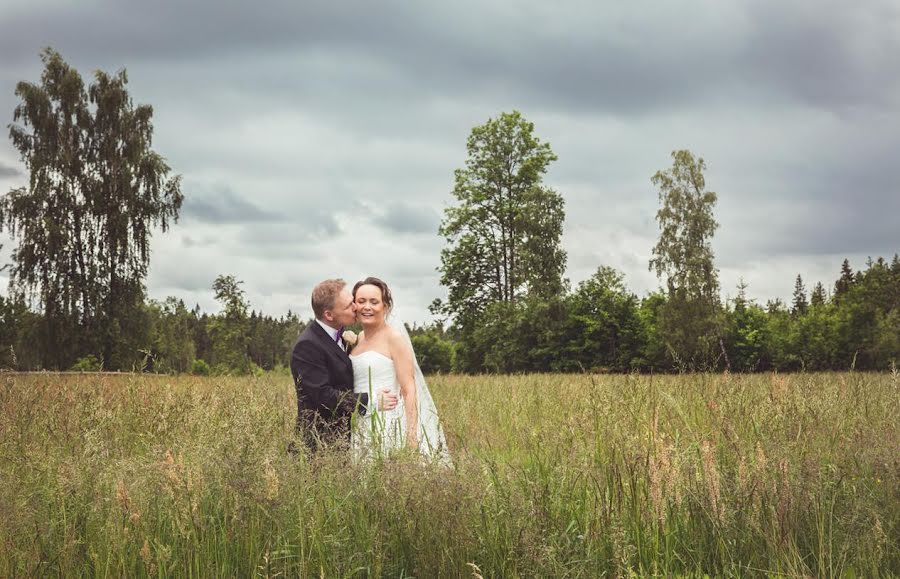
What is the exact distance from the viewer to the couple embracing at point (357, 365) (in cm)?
534

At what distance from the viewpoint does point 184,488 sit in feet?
10.3

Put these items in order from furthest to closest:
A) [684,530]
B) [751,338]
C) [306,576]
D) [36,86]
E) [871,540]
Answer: [751,338] < [36,86] < [684,530] < [871,540] < [306,576]

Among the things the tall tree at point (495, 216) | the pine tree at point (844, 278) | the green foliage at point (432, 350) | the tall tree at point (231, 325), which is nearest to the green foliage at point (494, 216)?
the tall tree at point (495, 216)

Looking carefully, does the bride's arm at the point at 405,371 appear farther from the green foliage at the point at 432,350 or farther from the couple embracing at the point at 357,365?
the green foliage at the point at 432,350

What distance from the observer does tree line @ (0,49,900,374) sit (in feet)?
99.8

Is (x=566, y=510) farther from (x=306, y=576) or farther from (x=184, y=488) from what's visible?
(x=184, y=488)

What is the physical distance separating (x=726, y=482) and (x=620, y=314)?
32.8 m

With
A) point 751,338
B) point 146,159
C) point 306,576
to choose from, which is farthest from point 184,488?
point 751,338

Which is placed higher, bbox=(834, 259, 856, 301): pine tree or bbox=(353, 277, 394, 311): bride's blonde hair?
bbox=(834, 259, 856, 301): pine tree

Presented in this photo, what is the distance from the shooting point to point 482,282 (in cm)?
3694

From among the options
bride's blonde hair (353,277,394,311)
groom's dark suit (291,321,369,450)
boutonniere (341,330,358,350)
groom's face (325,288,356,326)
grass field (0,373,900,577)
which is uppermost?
bride's blonde hair (353,277,394,311)

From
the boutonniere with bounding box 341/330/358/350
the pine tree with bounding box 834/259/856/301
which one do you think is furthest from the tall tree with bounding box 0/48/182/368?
the pine tree with bounding box 834/259/856/301

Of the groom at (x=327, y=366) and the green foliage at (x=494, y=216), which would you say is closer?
the groom at (x=327, y=366)

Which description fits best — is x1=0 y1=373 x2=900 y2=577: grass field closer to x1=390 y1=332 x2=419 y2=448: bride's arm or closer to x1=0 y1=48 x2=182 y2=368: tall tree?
x1=390 y1=332 x2=419 y2=448: bride's arm
